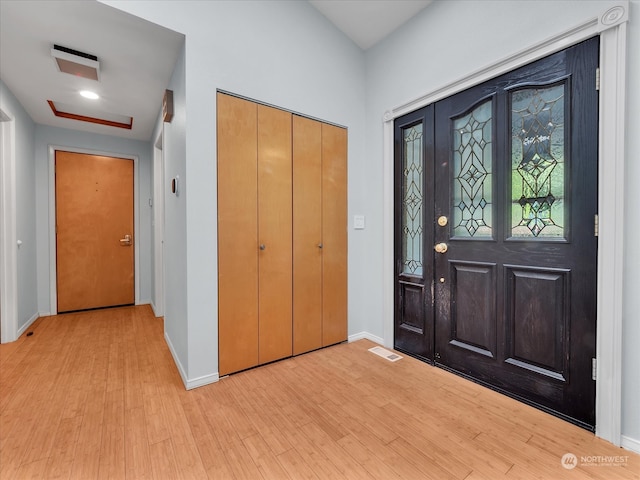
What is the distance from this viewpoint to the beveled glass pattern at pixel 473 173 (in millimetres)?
1987

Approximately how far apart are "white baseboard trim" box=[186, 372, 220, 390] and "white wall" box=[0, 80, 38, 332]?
7.69ft

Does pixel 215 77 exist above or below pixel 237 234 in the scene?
above

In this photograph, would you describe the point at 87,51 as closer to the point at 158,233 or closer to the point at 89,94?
the point at 89,94

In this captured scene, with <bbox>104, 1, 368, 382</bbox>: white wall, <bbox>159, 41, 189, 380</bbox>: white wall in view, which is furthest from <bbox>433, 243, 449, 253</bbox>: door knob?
<bbox>159, 41, 189, 380</bbox>: white wall

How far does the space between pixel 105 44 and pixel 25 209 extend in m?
2.31

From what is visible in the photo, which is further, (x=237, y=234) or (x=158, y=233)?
(x=158, y=233)

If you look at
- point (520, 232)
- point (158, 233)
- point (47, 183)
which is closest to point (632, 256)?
point (520, 232)

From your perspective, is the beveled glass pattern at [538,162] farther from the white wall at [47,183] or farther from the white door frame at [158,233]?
the white wall at [47,183]

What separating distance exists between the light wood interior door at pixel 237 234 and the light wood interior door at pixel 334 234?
0.67 metres

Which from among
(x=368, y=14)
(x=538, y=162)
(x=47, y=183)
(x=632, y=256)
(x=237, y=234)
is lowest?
(x=632, y=256)

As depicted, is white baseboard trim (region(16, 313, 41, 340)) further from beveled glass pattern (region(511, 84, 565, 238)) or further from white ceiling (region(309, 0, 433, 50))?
beveled glass pattern (region(511, 84, 565, 238))

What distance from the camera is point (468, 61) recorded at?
81.0 inches

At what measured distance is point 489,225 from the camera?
6.50ft

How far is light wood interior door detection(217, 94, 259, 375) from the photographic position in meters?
2.10
